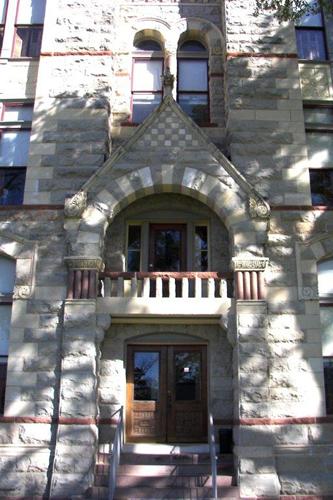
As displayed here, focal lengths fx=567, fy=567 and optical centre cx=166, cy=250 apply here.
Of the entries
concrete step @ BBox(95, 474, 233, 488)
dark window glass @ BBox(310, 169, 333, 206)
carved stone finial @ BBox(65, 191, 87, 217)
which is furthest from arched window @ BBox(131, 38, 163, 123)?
concrete step @ BBox(95, 474, 233, 488)

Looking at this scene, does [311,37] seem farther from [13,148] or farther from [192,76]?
[13,148]

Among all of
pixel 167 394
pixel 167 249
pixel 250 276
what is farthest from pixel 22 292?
pixel 250 276

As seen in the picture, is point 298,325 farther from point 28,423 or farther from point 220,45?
point 220,45

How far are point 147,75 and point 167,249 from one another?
4652mm

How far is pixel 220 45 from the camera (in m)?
14.2

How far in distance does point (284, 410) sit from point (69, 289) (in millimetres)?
4633

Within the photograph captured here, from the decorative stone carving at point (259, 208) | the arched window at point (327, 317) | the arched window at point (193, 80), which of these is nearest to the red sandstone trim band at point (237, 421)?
the arched window at point (327, 317)

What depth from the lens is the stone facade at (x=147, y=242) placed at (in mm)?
10242

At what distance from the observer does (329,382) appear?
11016 millimetres

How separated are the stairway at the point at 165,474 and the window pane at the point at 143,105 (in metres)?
7.50

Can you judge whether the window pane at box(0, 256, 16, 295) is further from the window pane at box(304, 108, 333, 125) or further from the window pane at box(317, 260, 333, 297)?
the window pane at box(304, 108, 333, 125)

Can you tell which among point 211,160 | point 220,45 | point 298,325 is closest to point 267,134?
point 211,160

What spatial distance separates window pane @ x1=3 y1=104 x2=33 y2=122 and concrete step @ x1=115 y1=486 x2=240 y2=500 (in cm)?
833

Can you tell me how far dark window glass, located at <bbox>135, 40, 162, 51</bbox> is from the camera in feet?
47.7
